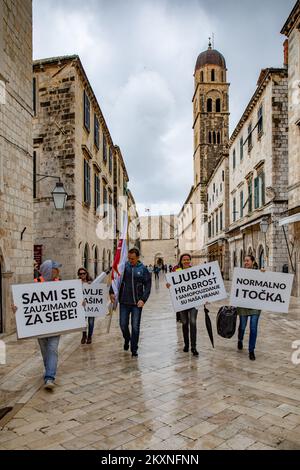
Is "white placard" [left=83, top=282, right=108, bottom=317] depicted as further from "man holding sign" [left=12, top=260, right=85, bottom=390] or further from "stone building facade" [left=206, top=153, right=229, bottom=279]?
"stone building facade" [left=206, top=153, right=229, bottom=279]

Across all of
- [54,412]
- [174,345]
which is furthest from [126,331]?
[54,412]

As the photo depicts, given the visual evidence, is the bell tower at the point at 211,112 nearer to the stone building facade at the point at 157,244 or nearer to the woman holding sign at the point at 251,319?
the stone building facade at the point at 157,244

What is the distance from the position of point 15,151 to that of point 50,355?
6.38 meters

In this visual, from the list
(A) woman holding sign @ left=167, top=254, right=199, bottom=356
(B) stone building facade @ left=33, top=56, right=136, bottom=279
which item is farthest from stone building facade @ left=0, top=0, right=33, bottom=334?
(B) stone building facade @ left=33, top=56, right=136, bottom=279

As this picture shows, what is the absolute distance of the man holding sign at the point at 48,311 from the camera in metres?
5.29

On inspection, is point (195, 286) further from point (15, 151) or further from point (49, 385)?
point (15, 151)

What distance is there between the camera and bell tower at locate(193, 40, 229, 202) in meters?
52.0

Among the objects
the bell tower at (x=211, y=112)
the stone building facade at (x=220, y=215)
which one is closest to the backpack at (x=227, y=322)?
the stone building facade at (x=220, y=215)

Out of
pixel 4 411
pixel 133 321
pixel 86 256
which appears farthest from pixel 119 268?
pixel 86 256

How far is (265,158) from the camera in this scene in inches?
821

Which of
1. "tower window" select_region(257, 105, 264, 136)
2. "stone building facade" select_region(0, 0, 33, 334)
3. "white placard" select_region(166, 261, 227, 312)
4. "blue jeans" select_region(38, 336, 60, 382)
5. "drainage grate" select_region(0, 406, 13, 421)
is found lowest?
"drainage grate" select_region(0, 406, 13, 421)

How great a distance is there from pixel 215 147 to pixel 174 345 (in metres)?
47.6

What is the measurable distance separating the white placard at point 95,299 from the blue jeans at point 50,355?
2.65 m

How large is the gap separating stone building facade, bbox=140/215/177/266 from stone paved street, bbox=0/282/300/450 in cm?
7514
